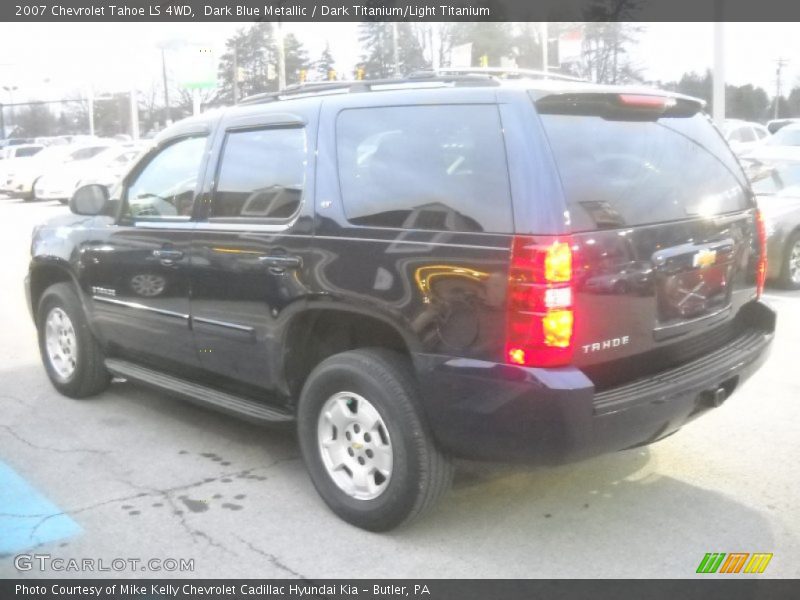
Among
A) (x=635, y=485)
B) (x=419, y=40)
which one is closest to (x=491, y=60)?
(x=419, y=40)

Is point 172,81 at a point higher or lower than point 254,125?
higher

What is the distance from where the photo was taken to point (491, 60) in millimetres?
32125

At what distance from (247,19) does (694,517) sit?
2595cm

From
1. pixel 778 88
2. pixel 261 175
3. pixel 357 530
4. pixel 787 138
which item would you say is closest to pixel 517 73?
pixel 261 175

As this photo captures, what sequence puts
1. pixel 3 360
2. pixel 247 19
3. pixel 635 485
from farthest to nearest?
pixel 247 19 < pixel 3 360 < pixel 635 485

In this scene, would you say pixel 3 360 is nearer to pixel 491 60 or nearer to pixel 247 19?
pixel 247 19

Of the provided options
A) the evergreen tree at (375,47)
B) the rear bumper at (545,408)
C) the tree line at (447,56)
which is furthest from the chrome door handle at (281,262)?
the evergreen tree at (375,47)

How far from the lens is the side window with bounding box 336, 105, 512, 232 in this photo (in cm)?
331

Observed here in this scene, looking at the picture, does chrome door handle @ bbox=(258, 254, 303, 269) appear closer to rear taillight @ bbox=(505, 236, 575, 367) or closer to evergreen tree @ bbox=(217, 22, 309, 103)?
rear taillight @ bbox=(505, 236, 575, 367)

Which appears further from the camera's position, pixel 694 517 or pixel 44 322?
pixel 44 322

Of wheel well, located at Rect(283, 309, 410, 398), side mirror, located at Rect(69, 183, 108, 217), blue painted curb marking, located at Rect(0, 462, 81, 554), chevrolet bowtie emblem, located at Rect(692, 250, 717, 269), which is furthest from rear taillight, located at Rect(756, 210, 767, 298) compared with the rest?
side mirror, located at Rect(69, 183, 108, 217)

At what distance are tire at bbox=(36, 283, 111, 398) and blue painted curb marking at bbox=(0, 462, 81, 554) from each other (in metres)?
1.33

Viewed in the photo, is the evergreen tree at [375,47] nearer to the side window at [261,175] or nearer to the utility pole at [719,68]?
the utility pole at [719,68]
